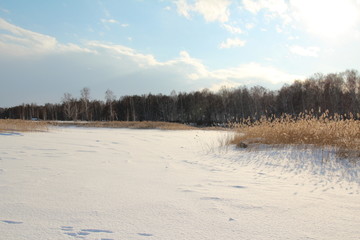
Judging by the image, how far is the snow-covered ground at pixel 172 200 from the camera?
1592 millimetres

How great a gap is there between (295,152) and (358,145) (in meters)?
1.17

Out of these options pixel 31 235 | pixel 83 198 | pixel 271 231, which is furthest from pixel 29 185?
pixel 271 231

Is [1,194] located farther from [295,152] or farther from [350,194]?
[295,152]

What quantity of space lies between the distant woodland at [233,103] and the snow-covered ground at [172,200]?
96.4 feet

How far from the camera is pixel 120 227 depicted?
5.27ft

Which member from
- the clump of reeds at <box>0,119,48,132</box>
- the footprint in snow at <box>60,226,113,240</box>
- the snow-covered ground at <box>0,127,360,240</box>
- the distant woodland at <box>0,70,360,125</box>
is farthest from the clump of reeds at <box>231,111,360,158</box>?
the distant woodland at <box>0,70,360,125</box>

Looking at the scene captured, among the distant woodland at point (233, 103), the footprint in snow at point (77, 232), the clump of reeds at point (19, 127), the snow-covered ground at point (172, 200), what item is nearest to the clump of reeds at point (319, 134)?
the snow-covered ground at point (172, 200)

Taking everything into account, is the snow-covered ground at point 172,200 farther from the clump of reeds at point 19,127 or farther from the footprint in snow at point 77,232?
the clump of reeds at point 19,127

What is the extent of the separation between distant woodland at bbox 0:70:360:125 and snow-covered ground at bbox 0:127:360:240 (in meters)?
29.4

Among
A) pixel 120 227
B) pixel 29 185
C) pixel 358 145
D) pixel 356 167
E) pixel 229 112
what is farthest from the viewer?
pixel 229 112

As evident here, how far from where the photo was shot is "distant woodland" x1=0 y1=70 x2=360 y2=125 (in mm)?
37406

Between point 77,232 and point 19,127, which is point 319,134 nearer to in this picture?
point 77,232

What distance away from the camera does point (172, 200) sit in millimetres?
2232

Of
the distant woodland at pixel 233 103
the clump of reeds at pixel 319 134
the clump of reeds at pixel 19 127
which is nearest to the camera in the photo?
the clump of reeds at pixel 319 134
